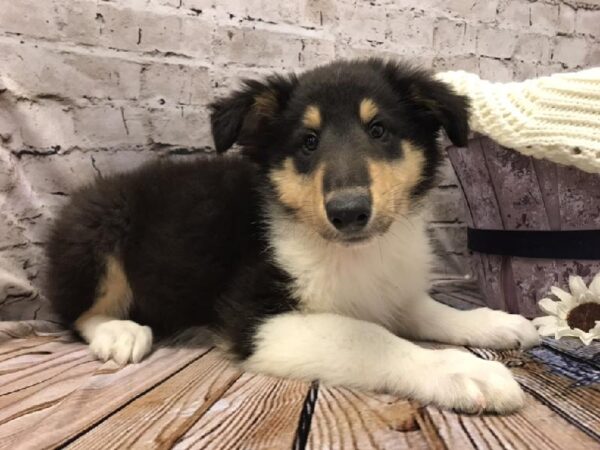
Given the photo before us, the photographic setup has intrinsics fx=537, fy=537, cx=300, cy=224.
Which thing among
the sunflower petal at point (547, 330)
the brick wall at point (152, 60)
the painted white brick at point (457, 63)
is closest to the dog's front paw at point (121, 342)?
the brick wall at point (152, 60)

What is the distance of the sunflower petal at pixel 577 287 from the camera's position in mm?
2309

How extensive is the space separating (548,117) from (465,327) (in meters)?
0.95

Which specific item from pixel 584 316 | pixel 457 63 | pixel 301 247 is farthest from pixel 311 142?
pixel 457 63

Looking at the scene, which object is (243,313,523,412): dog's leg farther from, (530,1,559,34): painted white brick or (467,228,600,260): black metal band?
(530,1,559,34): painted white brick

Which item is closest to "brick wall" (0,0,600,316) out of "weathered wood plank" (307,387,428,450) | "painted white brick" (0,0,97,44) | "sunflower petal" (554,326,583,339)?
"painted white brick" (0,0,97,44)

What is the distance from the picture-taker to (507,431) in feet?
4.59

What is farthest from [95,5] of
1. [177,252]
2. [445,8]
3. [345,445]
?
[345,445]

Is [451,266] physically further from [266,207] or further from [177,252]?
[177,252]

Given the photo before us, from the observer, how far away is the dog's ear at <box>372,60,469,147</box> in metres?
2.14

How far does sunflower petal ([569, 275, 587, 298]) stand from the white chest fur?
662mm

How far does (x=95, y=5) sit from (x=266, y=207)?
1.49 metres

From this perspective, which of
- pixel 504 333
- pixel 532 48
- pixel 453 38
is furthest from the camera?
pixel 532 48

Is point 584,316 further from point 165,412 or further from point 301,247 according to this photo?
point 165,412

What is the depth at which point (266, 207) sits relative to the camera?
2393mm
